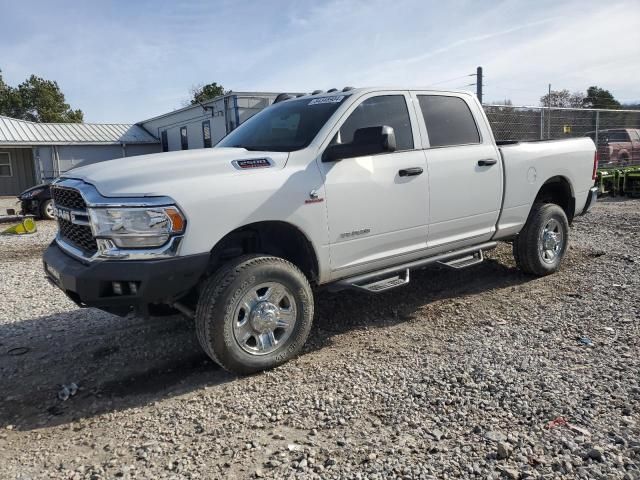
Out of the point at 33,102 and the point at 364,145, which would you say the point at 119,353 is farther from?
the point at 33,102

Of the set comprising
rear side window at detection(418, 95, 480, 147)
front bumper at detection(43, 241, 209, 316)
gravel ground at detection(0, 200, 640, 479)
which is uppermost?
rear side window at detection(418, 95, 480, 147)

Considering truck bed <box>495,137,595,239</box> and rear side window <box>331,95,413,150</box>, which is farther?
truck bed <box>495,137,595,239</box>

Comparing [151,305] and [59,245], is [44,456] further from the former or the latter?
[59,245]

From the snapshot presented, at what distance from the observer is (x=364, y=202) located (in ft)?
13.7

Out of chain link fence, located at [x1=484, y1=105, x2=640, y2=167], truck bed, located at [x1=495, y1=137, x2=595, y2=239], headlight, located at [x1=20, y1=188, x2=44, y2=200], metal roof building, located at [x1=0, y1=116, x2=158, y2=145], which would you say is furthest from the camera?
metal roof building, located at [x1=0, y1=116, x2=158, y2=145]

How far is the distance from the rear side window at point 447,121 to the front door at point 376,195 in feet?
0.76

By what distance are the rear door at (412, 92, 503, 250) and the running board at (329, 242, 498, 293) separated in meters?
0.10

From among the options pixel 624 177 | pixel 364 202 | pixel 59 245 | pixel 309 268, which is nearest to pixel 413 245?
pixel 364 202

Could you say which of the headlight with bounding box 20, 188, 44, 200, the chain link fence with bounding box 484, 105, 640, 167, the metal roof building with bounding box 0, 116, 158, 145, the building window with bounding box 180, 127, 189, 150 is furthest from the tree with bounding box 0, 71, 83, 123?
the chain link fence with bounding box 484, 105, 640, 167

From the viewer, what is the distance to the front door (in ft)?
13.4

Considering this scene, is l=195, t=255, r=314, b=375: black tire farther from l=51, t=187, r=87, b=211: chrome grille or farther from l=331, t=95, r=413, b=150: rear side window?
l=331, t=95, r=413, b=150: rear side window

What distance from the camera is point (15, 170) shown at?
2703 cm

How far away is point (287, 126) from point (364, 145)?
3.04ft

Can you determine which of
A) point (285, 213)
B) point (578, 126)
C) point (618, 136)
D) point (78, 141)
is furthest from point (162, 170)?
point (78, 141)
